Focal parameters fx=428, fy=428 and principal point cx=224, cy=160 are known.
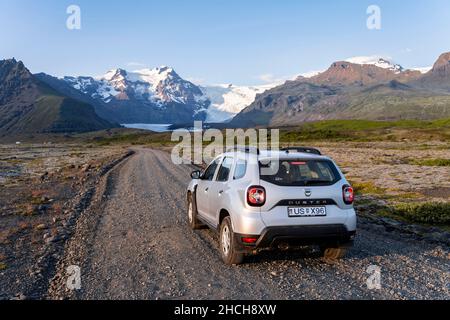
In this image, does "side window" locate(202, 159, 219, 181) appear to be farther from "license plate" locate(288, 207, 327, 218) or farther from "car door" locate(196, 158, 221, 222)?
"license plate" locate(288, 207, 327, 218)

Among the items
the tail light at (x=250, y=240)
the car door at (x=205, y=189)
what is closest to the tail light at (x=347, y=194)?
the tail light at (x=250, y=240)

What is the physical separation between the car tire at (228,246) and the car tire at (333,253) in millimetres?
1976

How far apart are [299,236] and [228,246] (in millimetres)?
1571

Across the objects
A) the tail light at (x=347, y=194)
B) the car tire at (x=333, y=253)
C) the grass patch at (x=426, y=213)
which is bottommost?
the grass patch at (x=426, y=213)

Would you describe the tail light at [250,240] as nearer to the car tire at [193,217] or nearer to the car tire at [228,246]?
the car tire at [228,246]

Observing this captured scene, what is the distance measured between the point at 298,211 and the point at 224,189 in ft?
6.13

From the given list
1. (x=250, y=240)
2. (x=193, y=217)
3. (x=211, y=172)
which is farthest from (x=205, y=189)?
(x=250, y=240)

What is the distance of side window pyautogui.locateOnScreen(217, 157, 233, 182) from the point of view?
980 cm

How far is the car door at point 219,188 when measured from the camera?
9625 millimetres
